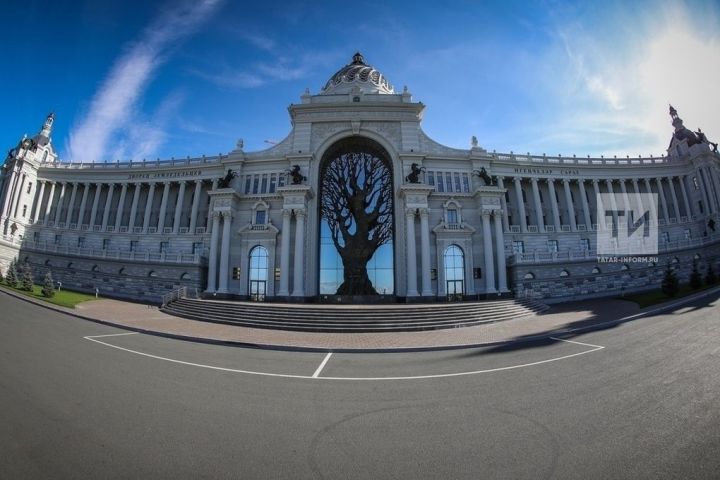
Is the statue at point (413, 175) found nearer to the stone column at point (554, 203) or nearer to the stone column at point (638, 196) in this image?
the stone column at point (554, 203)

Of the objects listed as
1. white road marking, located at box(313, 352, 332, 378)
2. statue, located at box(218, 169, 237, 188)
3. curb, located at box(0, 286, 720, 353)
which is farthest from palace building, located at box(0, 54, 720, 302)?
white road marking, located at box(313, 352, 332, 378)

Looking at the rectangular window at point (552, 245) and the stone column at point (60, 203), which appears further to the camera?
the stone column at point (60, 203)

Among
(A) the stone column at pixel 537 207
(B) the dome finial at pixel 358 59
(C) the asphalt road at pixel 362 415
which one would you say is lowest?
(C) the asphalt road at pixel 362 415

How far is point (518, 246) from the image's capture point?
41.3 m

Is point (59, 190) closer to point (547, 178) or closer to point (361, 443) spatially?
point (361, 443)

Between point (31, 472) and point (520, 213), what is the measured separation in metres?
48.0

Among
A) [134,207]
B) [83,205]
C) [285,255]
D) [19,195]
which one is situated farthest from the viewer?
[83,205]

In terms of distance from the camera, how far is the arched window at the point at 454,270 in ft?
115

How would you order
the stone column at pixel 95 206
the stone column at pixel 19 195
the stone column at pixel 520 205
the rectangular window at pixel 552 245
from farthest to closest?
the stone column at pixel 95 206 < the stone column at pixel 19 195 < the stone column at pixel 520 205 < the rectangular window at pixel 552 245

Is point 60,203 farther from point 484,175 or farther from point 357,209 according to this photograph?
point 484,175

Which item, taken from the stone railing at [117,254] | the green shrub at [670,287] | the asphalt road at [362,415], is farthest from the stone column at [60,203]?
the green shrub at [670,287]

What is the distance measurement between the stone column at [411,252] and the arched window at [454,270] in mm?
4116

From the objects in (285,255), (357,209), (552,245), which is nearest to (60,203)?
(285,255)

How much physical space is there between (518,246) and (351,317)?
101ft
